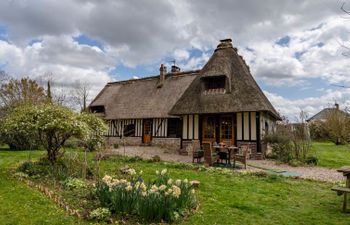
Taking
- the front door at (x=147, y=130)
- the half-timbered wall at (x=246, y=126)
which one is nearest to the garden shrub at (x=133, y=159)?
the half-timbered wall at (x=246, y=126)

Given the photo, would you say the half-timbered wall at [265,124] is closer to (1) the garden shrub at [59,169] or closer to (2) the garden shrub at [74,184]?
(1) the garden shrub at [59,169]

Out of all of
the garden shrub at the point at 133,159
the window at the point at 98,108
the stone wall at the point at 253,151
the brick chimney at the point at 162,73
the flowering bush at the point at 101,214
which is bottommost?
the flowering bush at the point at 101,214

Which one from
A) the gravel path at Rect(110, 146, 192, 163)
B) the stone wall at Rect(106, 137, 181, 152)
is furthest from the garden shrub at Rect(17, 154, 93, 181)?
the stone wall at Rect(106, 137, 181, 152)

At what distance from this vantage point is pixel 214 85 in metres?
16.6

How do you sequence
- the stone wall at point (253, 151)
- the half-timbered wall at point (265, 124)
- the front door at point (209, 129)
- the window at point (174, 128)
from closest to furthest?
1. the stone wall at point (253, 151)
2. the half-timbered wall at point (265, 124)
3. the front door at point (209, 129)
4. the window at point (174, 128)

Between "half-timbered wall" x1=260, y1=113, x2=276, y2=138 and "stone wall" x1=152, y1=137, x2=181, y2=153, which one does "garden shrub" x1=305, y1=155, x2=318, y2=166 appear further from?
"stone wall" x1=152, y1=137, x2=181, y2=153

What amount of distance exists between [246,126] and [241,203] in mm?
9366

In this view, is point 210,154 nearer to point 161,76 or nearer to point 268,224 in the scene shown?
point 268,224

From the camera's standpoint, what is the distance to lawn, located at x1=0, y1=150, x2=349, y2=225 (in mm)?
5004

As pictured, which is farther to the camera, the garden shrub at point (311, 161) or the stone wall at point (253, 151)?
the stone wall at point (253, 151)

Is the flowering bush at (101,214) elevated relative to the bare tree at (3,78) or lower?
lower

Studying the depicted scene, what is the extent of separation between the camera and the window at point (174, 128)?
20.5 metres

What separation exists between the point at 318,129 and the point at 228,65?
1749 centimetres

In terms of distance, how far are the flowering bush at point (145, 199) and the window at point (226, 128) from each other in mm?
10770
